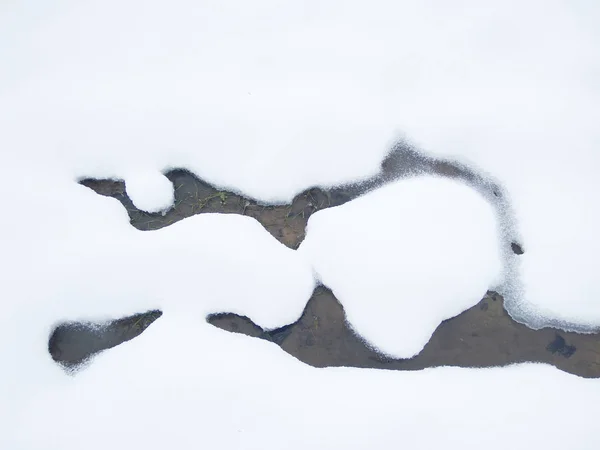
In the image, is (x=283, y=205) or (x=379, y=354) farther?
(x=283, y=205)

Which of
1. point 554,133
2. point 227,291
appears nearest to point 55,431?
point 227,291

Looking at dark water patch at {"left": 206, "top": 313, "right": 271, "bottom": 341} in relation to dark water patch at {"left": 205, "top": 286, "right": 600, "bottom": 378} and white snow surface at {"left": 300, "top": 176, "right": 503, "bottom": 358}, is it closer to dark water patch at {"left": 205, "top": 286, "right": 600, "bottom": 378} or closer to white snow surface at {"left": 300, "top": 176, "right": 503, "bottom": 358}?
dark water patch at {"left": 205, "top": 286, "right": 600, "bottom": 378}

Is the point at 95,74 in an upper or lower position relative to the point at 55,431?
upper

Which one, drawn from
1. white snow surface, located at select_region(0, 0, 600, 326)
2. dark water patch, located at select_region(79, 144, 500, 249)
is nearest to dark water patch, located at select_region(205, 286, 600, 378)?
white snow surface, located at select_region(0, 0, 600, 326)

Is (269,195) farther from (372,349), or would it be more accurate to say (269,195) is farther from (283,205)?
(372,349)

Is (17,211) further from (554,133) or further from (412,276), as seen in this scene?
Answer: (554,133)

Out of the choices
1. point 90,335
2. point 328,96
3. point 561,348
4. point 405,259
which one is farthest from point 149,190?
point 561,348

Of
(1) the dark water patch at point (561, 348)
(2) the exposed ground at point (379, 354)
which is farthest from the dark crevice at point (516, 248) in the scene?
(1) the dark water patch at point (561, 348)
